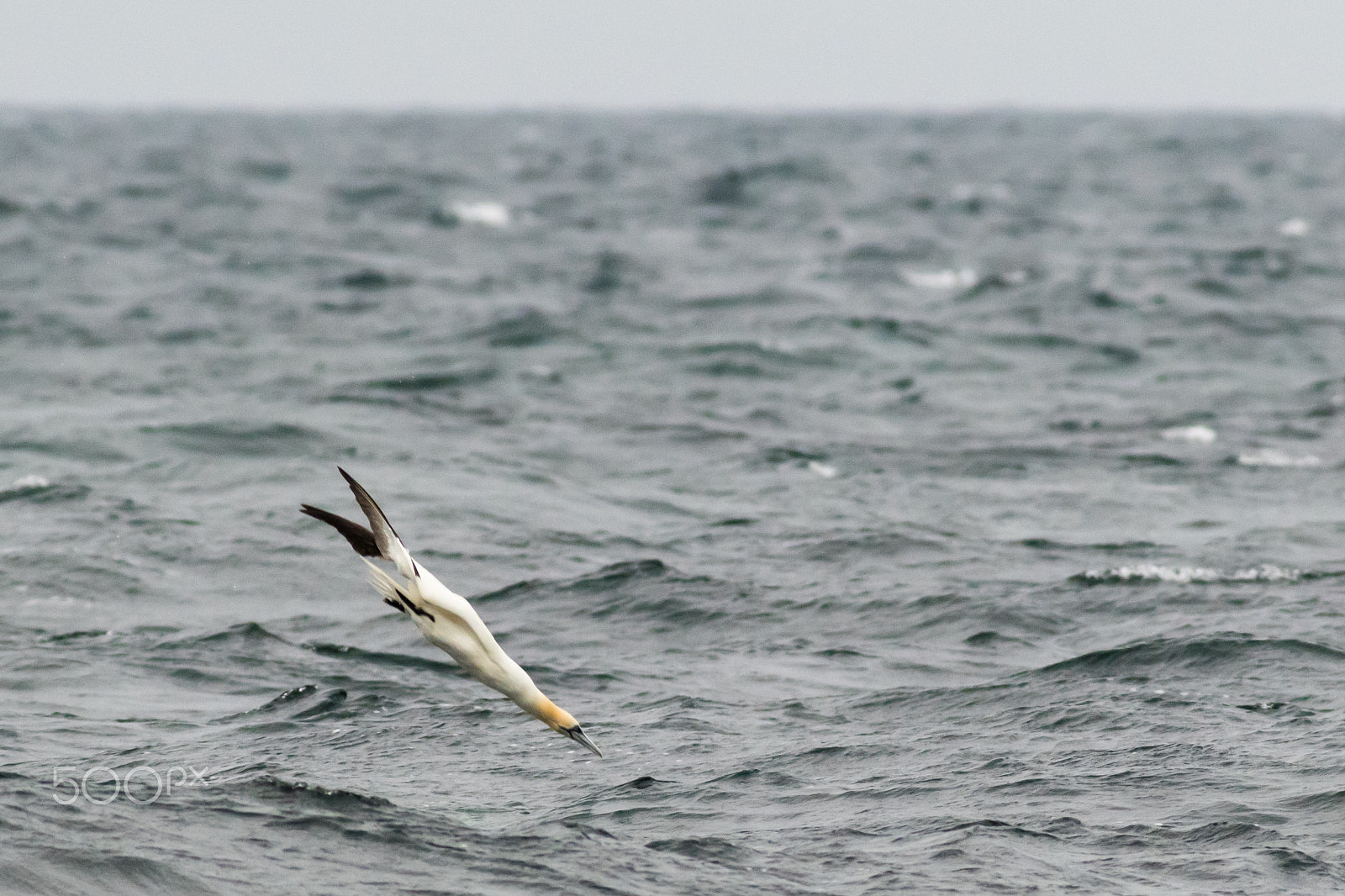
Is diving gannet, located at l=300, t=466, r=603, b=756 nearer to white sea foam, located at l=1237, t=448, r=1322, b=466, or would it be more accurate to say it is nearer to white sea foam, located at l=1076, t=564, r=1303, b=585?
white sea foam, located at l=1076, t=564, r=1303, b=585

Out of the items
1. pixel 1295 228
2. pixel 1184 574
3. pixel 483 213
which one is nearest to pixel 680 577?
pixel 1184 574

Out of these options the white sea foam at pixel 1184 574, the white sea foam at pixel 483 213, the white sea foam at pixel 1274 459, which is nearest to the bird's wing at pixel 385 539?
the white sea foam at pixel 1184 574

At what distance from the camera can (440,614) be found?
477 centimetres

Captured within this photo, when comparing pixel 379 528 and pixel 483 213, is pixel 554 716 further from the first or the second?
pixel 483 213

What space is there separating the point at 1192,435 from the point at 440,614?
11.7 m

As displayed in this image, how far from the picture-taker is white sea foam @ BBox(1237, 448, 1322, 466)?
1416cm

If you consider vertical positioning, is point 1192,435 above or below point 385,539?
below

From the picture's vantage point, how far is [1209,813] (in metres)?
6.46

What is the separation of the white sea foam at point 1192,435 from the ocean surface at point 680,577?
81 millimetres

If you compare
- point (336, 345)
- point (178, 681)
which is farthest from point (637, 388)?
point (178, 681)

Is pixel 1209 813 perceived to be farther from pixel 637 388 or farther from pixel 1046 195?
pixel 1046 195

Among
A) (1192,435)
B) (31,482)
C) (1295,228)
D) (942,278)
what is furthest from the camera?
(1295,228)

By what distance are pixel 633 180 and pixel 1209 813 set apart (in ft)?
158

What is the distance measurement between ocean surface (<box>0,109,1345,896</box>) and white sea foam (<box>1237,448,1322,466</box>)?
0.07 meters
